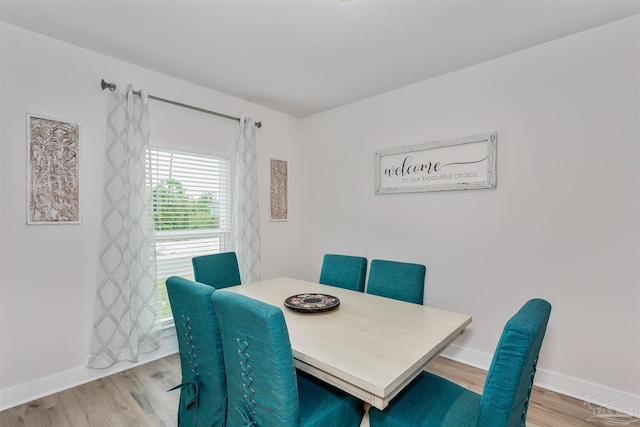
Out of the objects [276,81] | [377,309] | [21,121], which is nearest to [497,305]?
[377,309]

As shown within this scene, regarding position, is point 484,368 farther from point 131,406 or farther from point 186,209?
point 186,209

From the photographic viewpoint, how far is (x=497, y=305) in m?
2.58

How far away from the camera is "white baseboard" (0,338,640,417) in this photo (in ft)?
6.77

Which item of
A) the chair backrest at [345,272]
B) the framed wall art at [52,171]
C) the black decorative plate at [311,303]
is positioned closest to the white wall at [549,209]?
the chair backrest at [345,272]

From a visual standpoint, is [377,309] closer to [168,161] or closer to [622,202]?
[622,202]

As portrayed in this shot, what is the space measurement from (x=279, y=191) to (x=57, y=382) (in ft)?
8.62

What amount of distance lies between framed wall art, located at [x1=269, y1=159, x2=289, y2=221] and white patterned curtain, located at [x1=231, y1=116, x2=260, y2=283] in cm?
37

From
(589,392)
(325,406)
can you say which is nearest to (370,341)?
(325,406)

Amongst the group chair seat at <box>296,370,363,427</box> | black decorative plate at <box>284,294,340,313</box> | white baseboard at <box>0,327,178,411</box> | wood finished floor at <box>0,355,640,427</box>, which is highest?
black decorative plate at <box>284,294,340,313</box>

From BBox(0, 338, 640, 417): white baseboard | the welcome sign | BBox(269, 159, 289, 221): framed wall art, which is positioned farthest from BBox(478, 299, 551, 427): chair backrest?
BBox(269, 159, 289, 221): framed wall art

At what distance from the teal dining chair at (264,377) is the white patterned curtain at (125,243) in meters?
1.57

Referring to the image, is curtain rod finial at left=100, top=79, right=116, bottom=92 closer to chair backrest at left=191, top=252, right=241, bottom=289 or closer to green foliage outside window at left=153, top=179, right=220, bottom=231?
green foliage outside window at left=153, top=179, right=220, bottom=231

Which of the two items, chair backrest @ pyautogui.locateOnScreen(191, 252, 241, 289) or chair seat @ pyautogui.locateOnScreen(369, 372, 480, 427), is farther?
chair backrest @ pyautogui.locateOnScreen(191, 252, 241, 289)

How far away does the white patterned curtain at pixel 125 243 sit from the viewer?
2.44m
